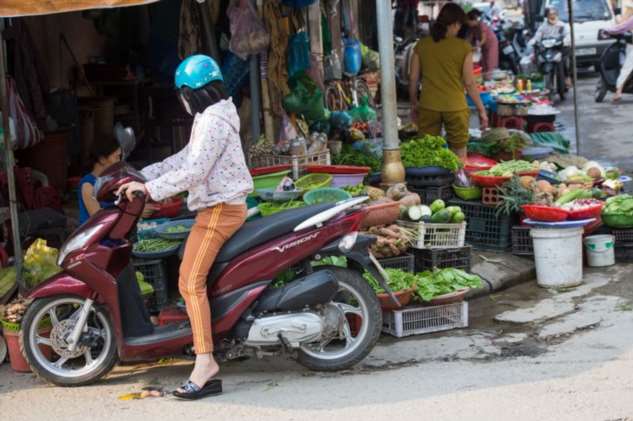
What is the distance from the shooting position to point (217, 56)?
32.1ft

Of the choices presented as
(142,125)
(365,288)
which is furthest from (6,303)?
(142,125)

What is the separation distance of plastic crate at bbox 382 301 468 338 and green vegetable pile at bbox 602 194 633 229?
7.61 feet

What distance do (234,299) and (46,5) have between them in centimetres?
206

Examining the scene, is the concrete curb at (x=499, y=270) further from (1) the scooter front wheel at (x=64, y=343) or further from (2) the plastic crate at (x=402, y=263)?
(1) the scooter front wheel at (x=64, y=343)

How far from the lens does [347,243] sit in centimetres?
611

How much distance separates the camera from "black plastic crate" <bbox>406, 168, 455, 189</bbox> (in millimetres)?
9383

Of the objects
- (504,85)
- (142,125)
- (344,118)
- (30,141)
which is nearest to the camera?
(30,141)

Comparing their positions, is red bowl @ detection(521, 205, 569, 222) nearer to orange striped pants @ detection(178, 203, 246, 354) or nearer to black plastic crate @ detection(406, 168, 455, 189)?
black plastic crate @ detection(406, 168, 455, 189)

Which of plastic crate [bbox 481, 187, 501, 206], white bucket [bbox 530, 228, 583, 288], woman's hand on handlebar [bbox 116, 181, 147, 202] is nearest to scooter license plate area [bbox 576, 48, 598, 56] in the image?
plastic crate [bbox 481, 187, 501, 206]

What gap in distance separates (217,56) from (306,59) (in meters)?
0.83

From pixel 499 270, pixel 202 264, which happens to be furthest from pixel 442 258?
pixel 202 264

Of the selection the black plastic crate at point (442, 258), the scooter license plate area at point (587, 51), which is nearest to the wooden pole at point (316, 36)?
the black plastic crate at point (442, 258)

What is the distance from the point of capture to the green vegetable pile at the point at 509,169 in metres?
9.20

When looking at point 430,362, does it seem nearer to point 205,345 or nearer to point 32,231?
point 205,345
